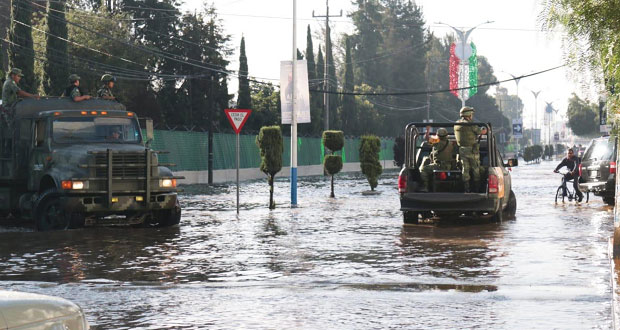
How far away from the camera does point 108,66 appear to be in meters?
61.8

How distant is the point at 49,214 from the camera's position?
2022 cm

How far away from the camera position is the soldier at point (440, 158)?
21.4m

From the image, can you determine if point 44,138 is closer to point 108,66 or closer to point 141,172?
point 141,172

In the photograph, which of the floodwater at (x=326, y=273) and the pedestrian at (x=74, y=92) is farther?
the pedestrian at (x=74, y=92)

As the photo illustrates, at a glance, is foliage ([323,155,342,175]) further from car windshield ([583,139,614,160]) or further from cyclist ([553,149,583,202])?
car windshield ([583,139,614,160])

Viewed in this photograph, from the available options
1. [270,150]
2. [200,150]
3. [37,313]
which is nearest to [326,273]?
[37,313]

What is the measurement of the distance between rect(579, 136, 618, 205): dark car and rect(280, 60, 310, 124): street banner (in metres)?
8.16

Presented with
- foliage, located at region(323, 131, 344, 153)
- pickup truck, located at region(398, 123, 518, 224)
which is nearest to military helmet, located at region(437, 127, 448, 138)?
pickup truck, located at region(398, 123, 518, 224)

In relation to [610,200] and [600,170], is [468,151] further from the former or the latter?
[610,200]

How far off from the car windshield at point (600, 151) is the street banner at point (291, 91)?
8.21 m

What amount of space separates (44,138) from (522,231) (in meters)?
9.48

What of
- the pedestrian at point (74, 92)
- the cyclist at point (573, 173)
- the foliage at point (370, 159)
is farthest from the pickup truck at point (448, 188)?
the foliage at point (370, 159)

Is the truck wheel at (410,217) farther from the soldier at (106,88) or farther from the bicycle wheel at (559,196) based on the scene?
the bicycle wheel at (559,196)

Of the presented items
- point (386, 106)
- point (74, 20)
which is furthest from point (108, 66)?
point (386, 106)
